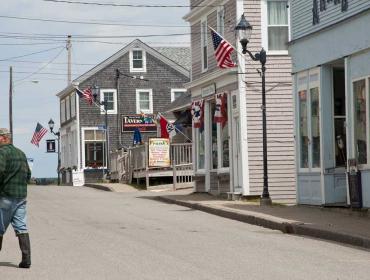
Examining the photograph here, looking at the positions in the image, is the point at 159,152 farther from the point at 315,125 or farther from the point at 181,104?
the point at 315,125

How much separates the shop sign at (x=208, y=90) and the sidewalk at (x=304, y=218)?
16.1 feet

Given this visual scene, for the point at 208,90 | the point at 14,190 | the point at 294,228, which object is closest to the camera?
the point at 14,190

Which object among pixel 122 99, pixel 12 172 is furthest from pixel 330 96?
pixel 122 99

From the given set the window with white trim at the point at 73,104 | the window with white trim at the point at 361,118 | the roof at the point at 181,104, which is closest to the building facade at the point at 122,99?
the window with white trim at the point at 73,104

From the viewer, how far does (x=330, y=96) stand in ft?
70.1

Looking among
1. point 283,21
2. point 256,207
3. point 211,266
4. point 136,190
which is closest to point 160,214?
point 256,207

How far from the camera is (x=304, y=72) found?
2233 centimetres

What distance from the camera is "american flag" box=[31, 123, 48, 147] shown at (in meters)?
57.0

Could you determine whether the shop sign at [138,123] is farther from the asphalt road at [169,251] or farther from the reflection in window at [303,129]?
Result: the asphalt road at [169,251]

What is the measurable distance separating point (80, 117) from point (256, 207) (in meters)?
34.2

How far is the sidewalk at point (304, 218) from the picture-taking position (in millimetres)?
15523

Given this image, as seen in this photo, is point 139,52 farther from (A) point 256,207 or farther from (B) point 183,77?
(A) point 256,207

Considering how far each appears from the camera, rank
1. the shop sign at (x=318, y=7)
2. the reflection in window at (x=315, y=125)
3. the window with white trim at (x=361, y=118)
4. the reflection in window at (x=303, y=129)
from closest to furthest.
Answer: the window with white trim at (x=361, y=118) < the shop sign at (x=318, y=7) < the reflection in window at (x=315, y=125) < the reflection in window at (x=303, y=129)

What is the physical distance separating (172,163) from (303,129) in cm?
1340
